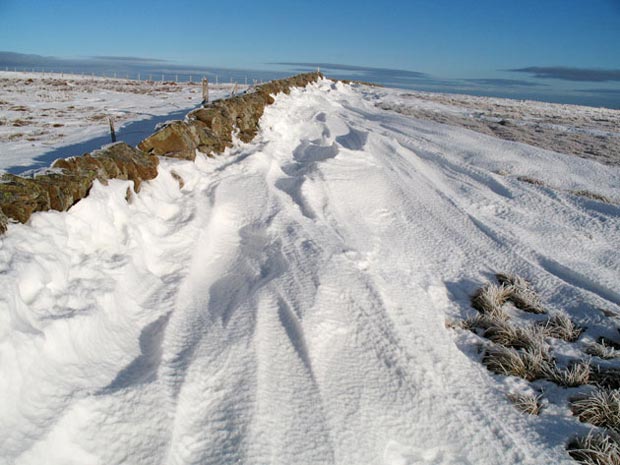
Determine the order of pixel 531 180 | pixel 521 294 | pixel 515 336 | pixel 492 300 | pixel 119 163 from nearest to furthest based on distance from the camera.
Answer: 1. pixel 515 336
2. pixel 492 300
3. pixel 521 294
4. pixel 119 163
5. pixel 531 180

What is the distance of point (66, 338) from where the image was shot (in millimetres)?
2598

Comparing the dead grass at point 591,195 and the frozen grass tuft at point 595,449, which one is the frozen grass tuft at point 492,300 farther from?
the dead grass at point 591,195

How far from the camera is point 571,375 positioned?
304 cm

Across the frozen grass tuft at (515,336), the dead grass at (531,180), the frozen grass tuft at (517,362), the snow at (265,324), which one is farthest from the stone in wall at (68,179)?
the dead grass at (531,180)

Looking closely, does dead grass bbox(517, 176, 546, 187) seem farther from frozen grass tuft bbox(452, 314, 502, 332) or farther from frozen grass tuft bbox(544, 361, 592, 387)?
frozen grass tuft bbox(544, 361, 592, 387)

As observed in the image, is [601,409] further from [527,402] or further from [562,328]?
[562,328]

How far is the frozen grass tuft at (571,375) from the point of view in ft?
9.95

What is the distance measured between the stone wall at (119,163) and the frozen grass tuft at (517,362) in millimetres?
3922

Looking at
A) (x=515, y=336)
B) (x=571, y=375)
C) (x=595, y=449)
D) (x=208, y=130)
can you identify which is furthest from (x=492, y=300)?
(x=208, y=130)

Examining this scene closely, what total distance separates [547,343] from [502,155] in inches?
309

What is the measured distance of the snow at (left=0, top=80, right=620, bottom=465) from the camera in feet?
7.39

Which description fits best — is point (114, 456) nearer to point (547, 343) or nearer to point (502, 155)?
point (547, 343)

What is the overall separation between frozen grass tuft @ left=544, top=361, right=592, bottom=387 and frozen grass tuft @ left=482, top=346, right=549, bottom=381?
5 cm

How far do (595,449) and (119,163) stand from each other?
17.0ft
